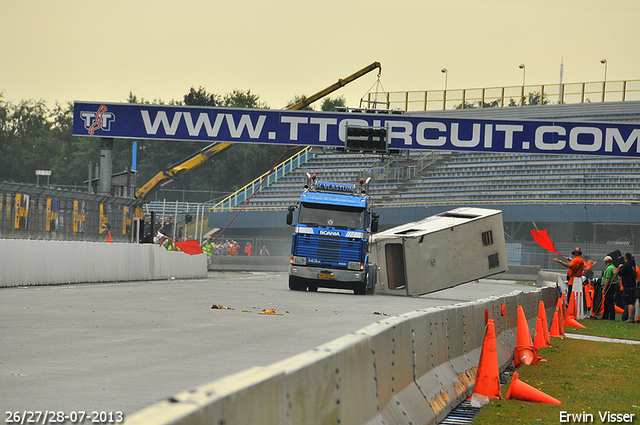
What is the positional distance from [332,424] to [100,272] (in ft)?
73.5

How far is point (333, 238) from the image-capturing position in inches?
1057

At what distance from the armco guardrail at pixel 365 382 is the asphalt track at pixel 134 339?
193cm

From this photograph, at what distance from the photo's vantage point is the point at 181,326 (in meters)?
13.7

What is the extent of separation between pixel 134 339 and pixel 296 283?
53.6 ft

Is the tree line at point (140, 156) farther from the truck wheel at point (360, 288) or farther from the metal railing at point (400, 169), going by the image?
the truck wheel at point (360, 288)

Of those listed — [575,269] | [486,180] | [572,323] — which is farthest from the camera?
[486,180]

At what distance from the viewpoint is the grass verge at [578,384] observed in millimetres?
8219

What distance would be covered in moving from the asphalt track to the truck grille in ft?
17.2

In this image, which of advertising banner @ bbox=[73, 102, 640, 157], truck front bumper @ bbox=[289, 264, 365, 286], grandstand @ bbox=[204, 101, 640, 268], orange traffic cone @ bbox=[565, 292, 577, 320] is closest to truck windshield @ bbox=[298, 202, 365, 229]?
truck front bumper @ bbox=[289, 264, 365, 286]

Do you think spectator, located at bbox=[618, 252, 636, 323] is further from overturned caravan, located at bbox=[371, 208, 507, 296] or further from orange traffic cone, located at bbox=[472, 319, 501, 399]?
orange traffic cone, located at bbox=[472, 319, 501, 399]

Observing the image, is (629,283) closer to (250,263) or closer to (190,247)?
(190,247)

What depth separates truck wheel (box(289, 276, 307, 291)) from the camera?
2775 cm

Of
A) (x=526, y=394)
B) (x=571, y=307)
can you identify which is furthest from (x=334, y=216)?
(x=526, y=394)

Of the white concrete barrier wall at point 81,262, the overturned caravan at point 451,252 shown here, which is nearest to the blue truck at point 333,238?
the overturned caravan at point 451,252
